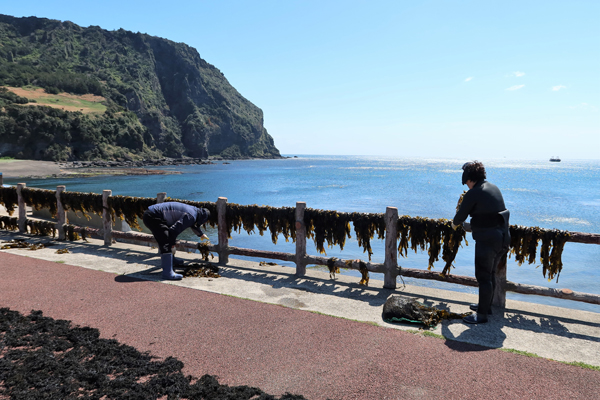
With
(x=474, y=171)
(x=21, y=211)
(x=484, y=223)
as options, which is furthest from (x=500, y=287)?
(x=21, y=211)

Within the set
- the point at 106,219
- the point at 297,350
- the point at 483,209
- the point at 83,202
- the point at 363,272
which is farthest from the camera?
the point at 83,202

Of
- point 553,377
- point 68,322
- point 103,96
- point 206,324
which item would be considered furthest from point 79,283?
point 103,96

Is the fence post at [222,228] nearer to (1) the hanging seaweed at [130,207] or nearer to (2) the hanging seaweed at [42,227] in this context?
(1) the hanging seaweed at [130,207]

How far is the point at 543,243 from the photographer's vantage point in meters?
5.96

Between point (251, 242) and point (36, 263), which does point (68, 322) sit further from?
point (251, 242)

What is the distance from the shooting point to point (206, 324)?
5.17 metres

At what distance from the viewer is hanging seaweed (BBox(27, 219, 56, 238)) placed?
11.2 meters

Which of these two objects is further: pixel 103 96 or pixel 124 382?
pixel 103 96

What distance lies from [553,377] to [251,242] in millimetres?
19372

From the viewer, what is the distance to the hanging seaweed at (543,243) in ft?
19.1

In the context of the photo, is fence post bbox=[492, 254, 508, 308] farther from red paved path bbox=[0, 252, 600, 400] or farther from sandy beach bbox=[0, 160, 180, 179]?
sandy beach bbox=[0, 160, 180, 179]

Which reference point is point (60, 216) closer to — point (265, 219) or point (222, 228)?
point (222, 228)

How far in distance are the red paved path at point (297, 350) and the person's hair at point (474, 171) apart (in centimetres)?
233

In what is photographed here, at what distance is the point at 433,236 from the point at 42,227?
1173 cm
